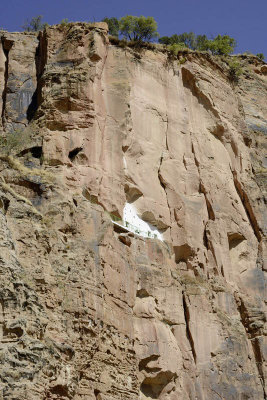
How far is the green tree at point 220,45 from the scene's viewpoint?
4166 centimetres

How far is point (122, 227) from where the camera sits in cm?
2869

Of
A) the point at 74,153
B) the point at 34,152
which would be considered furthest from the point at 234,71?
the point at 34,152

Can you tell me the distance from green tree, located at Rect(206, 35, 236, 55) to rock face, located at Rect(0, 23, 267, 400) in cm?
276

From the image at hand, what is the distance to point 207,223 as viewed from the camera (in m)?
32.3

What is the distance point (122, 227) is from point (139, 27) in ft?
40.9

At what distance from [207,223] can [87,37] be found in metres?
9.01

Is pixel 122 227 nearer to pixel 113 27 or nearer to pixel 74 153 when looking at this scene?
pixel 74 153

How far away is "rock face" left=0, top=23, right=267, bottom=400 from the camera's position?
2262 cm

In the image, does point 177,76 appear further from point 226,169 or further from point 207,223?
point 207,223

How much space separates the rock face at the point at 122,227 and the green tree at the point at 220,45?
109 inches

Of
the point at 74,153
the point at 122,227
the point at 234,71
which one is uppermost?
the point at 234,71

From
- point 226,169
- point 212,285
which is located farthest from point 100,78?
point 212,285

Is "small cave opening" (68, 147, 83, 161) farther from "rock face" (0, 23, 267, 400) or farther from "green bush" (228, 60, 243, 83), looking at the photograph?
"green bush" (228, 60, 243, 83)

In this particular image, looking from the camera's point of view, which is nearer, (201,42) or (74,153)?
(74,153)
